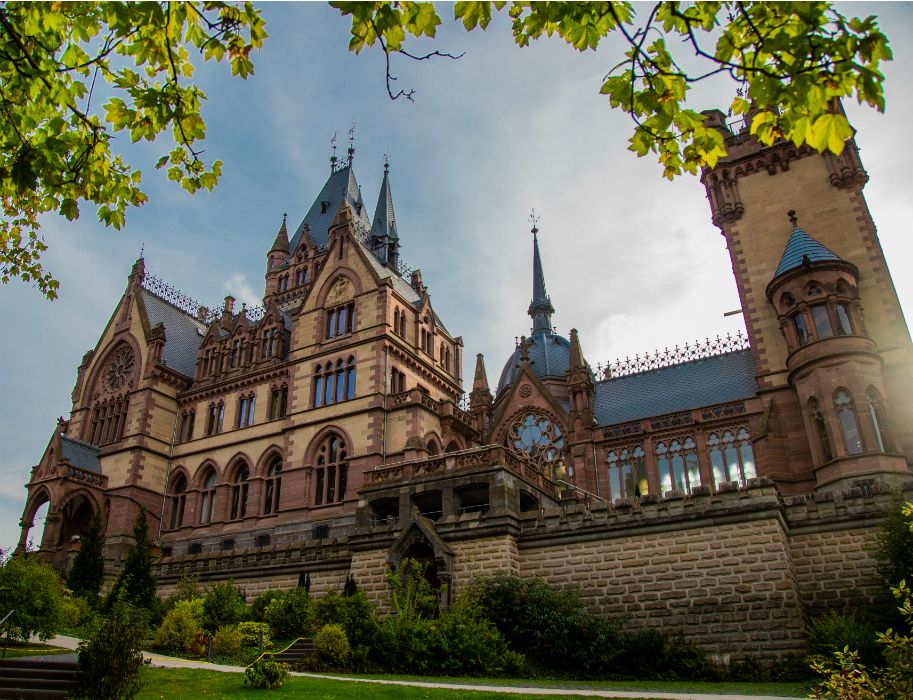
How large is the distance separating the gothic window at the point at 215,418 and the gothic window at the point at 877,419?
3273cm

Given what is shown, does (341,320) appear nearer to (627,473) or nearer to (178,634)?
(627,473)

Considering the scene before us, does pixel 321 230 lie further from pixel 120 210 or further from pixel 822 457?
pixel 120 210

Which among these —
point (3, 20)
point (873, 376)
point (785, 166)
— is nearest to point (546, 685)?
point (3, 20)

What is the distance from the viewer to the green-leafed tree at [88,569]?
1238 inches

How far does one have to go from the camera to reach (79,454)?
4059 centimetres

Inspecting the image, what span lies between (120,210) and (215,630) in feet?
62.5

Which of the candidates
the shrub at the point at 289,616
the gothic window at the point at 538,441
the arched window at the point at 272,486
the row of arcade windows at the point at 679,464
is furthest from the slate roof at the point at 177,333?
the row of arcade windows at the point at 679,464

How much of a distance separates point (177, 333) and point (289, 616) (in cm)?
2860

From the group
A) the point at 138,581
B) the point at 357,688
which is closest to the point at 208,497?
the point at 138,581

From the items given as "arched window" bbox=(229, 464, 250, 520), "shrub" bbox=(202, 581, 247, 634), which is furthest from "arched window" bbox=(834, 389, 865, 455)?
"arched window" bbox=(229, 464, 250, 520)

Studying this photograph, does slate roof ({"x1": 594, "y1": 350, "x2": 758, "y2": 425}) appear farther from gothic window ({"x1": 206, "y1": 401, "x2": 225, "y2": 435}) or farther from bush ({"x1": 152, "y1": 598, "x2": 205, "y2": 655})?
bush ({"x1": 152, "y1": 598, "x2": 205, "y2": 655})

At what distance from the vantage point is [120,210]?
892 centimetres

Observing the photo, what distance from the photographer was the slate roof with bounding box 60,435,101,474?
39.6 metres

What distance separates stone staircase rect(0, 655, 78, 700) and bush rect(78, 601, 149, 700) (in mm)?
584
